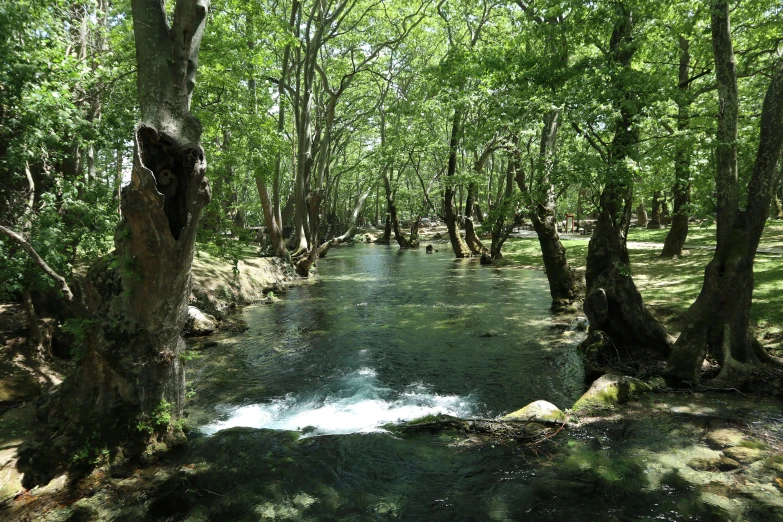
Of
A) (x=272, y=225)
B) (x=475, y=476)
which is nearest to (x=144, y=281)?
(x=475, y=476)

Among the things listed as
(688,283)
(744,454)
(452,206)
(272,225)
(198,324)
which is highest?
(452,206)

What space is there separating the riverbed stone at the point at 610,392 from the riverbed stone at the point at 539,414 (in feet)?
1.62

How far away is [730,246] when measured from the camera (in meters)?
6.75

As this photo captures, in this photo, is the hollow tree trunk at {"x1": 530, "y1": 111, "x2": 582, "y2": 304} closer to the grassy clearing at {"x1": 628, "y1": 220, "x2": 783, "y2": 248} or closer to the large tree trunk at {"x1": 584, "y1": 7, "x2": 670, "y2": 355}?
the large tree trunk at {"x1": 584, "y1": 7, "x2": 670, "y2": 355}

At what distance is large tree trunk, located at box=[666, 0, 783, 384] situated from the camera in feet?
21.5

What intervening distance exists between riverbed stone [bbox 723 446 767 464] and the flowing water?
1.04 feet

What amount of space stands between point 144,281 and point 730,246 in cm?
821

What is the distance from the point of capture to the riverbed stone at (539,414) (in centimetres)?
612

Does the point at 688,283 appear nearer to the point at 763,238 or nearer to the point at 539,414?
the point at 539,414

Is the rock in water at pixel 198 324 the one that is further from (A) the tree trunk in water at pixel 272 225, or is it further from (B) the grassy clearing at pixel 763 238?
(B) the grassy clearing at pixel 763 238

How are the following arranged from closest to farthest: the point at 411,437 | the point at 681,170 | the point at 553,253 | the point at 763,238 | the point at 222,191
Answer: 1. the point at 411,437
2. the point at 681,170
3. the point at 222,191
4. the point at 553,253
5. the point at 763,238

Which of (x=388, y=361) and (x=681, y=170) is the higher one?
(x=681, y=170)

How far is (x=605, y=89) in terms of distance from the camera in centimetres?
A: 760

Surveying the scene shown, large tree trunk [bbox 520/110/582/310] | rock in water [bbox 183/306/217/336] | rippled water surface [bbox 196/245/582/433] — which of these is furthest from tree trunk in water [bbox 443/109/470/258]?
rock in water [bbox 183/306/217/336]
